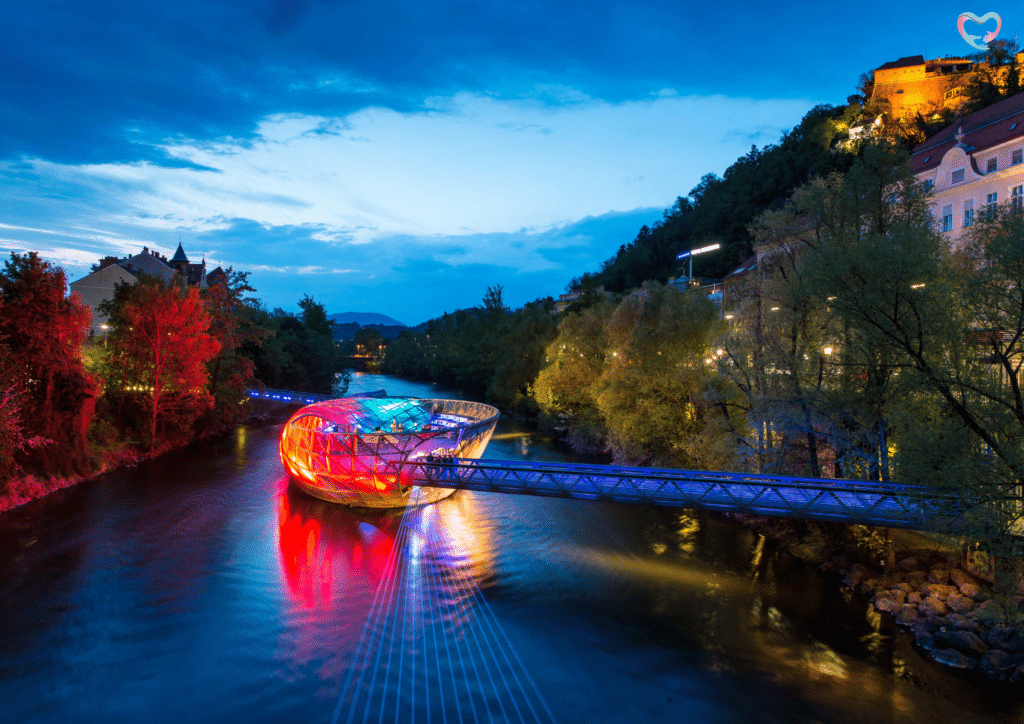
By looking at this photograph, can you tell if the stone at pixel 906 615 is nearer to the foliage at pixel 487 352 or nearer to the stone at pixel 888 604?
the stone at pixel 888 604

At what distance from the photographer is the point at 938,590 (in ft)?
41.4

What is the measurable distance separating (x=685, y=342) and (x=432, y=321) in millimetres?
72655

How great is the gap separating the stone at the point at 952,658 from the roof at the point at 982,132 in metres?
20.8

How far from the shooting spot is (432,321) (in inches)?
3669

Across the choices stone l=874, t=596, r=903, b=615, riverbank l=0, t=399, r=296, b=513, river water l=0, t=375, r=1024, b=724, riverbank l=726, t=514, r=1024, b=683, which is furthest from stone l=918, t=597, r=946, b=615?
riverbank l=0, t=399, r=296, b=513

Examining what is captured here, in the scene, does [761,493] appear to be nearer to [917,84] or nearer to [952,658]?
[952,658]

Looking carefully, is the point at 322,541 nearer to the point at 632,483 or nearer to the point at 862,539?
the point at 632,483

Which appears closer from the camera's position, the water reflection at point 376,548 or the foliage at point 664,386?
the water reflection at point 376,548

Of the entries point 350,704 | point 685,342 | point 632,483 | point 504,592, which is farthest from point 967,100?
point 350,704

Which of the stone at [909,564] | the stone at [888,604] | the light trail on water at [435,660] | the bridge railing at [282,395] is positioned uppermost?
the bridge railing at [282,395]

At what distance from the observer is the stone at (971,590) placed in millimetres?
12136

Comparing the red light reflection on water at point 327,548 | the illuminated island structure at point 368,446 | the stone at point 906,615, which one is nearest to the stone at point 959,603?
the stone at point 906,615

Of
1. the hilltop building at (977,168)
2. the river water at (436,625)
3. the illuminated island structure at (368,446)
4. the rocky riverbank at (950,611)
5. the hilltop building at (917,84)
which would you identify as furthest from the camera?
the hilltop building at (917,84)

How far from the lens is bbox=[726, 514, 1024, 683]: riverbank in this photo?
1055cm
